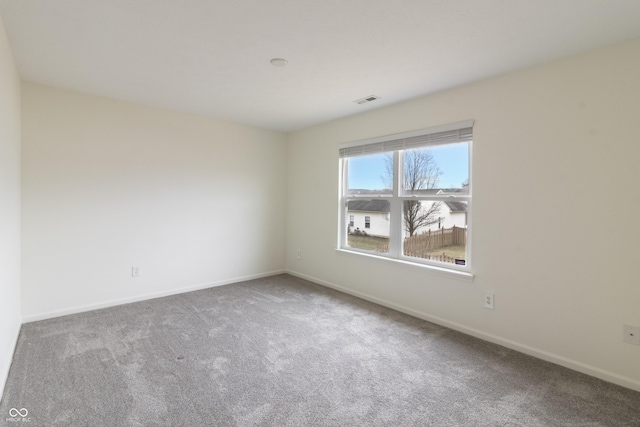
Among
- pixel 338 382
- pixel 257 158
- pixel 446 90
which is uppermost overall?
pixel 446 90

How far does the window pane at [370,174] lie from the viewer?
369 centimetres

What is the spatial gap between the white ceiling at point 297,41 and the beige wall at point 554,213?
240mm

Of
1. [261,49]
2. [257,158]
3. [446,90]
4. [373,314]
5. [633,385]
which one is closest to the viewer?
[633,385]

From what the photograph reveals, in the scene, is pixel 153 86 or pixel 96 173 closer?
pixel 153 86

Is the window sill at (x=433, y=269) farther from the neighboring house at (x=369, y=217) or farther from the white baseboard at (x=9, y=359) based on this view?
the white baseboard at (x=9, y=359)

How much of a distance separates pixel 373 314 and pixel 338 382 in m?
1.33

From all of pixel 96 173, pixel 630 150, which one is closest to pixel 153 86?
pixel 96 173

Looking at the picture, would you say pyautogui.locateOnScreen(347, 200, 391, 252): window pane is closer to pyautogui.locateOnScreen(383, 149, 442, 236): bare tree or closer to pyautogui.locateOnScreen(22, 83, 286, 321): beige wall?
pyautogui.locateOnScreen(383, 149, 442, 236): bare tree

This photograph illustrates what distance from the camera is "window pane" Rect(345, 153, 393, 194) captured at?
3.69 metres

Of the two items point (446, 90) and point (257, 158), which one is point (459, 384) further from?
point (257, 158)

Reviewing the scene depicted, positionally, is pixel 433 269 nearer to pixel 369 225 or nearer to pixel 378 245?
pixel 378 245

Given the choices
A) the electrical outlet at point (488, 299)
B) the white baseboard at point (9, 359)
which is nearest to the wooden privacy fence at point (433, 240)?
the electrical outlet at point (488, 299)

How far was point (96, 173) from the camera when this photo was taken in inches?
132
